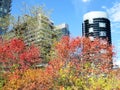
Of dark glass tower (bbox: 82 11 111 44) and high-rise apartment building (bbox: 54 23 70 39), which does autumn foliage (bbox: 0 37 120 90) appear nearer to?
high-rise apartment building (bbox: 54 23 70 39)

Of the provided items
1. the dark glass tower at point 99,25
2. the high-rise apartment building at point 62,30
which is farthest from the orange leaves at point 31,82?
the dark glass tower at point 99,25

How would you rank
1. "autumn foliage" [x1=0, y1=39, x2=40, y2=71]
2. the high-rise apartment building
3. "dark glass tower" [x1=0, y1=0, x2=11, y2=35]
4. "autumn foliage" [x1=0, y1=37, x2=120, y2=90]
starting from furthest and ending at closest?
"dark glass tower" [x1=0, y1=0, x2=11, y2=35], the high-rise apartment building, "autumn foliage" [x1=0, y1=39, x2=40, y2=71], "autumn foliage" [x1=0, y1=37, x2=120, y2=90]

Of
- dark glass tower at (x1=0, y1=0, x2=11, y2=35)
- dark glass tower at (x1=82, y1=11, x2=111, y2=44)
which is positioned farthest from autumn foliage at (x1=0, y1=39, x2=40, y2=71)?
dark glass tower at (x1=0, y1=0, x2=11, y2=35)

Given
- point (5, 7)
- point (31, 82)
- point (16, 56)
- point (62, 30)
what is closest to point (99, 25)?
point (5, 7)

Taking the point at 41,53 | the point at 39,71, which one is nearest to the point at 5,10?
the point at 41,53

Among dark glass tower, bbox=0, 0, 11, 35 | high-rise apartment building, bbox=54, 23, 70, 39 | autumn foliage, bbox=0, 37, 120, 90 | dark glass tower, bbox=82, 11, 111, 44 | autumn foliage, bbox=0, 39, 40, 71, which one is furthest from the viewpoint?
dark glass tower, bbox=0, 0, 11, 35

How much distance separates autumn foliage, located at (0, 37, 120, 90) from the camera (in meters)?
40.1

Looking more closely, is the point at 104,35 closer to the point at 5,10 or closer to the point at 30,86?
the point at 5,10

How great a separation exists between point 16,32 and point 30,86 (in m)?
21.9

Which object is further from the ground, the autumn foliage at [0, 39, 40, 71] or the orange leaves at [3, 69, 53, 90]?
the autumn foliage at [0, 39, 40, 71]

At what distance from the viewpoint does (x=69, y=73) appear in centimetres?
4066

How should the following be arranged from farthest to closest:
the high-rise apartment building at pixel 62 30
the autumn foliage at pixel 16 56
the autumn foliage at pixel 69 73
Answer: the high-rise apartment building at pixel 62 30
the autumn foliage at pixel 16 56
the autumn foliage at pixel 69 73

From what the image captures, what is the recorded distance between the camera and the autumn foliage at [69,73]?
132 feet

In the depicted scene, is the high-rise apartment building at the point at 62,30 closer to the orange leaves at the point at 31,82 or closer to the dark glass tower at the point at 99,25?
the orange leaves at the point at 31,82
